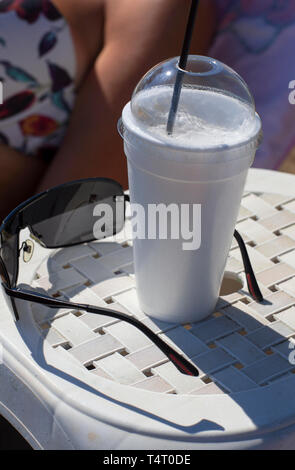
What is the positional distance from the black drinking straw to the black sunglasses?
0.77 feet

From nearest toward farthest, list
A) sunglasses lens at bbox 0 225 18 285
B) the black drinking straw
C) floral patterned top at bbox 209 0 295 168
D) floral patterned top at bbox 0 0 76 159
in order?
the black drinking straw < sunglasses lens at bbox 0 225 18 285 < floral patterned top at bbox 0 0 76 159 < floral patterned top at bbox 209 0 295 168

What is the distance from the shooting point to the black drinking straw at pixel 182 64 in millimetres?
530

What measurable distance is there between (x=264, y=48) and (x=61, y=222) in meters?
0.67

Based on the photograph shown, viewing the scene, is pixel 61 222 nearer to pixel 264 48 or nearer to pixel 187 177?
pixel 187 177

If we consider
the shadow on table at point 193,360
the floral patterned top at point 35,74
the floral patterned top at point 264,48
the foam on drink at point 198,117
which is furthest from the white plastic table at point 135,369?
the floral patterned top at point 264,48

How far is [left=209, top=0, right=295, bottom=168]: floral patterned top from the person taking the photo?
3.89 ft

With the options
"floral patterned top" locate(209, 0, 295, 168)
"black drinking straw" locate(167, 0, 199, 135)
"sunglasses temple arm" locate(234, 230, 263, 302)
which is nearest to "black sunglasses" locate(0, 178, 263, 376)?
"sunglasses temple arm" locate(234, 230, 263, 302)

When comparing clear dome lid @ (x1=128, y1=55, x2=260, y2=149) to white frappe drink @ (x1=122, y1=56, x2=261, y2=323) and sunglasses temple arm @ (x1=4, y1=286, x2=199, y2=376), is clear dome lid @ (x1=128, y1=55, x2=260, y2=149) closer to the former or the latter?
white frappe drink @ (x1=122, y1=56, x2=261, y2=323)

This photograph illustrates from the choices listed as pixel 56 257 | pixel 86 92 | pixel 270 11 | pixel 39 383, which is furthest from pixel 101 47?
pixel 39 383

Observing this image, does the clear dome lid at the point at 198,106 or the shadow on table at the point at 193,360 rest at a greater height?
the clear dome lid at the point at 198,106

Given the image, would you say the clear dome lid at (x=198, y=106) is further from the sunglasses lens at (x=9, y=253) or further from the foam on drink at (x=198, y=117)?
the sunglasses lens at (x=9, y=253)

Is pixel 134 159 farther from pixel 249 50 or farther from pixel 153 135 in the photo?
pixel 249 50

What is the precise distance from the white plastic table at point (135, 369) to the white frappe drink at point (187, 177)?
70 mm
